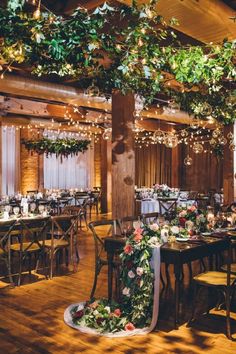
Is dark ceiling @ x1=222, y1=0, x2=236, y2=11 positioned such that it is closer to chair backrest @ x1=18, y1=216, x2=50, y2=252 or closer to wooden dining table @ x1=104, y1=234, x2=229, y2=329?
wooden dining table @ x1=104, y1=234, x2=229, y2=329

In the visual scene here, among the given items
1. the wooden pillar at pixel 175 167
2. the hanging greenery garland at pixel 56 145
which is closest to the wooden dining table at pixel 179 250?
the hanging greenery garland at pixel 56 145

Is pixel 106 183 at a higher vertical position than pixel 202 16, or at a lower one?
lower

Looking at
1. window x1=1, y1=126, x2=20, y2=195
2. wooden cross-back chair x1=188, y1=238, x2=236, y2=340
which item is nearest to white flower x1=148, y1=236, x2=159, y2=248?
wooden cross-back chair x1=188, y1=238, x2=236, y2=340

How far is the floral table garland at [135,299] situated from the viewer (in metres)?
3.82

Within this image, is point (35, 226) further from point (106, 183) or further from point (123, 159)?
point (106, 183)

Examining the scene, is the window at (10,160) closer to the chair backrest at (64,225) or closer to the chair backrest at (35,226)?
the chair backrest at (64,225)

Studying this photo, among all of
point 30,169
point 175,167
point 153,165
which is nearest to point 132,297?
point 30,169

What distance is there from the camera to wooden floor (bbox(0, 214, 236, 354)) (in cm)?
344

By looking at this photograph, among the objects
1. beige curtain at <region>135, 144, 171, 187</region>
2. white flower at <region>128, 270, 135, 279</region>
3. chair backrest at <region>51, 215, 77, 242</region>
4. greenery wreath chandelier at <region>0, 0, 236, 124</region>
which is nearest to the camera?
greenery wreath chandelier at <region>0, 0, 236, 124</region>

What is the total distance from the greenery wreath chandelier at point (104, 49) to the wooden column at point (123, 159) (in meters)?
1.38

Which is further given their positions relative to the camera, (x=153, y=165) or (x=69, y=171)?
(x=153, y=165)

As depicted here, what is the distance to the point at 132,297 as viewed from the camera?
393cm

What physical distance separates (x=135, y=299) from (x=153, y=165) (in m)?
13.5

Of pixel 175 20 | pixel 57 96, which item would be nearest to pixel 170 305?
pixel 175 20
